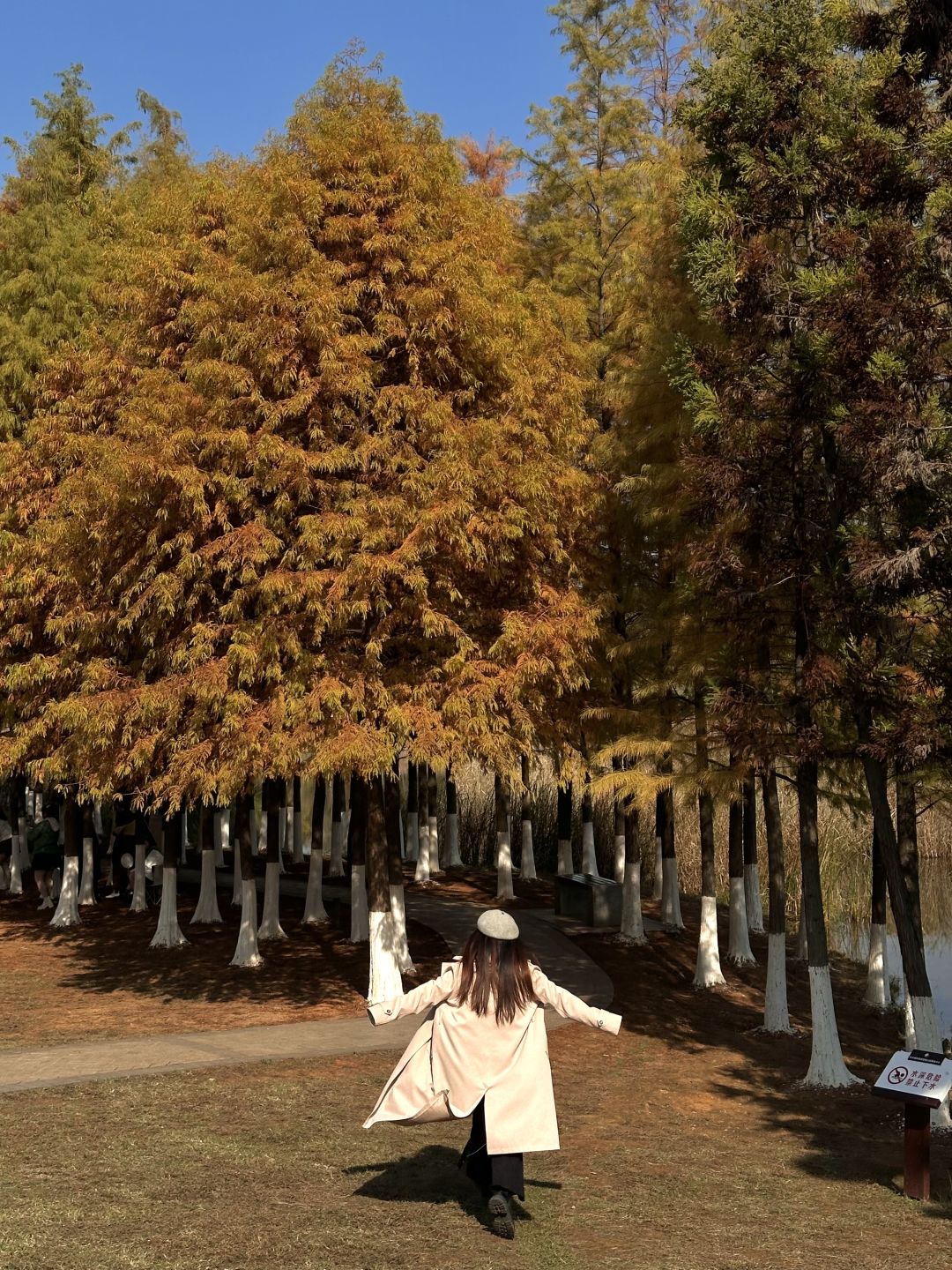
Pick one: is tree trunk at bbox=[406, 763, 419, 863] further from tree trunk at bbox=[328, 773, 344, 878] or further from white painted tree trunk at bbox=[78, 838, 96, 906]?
white painted tree trunk at bbox=[78, 838, 96, 906]

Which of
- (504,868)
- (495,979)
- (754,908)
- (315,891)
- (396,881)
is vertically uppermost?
(495,979)

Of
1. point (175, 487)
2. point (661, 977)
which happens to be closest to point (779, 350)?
point (175, 487)

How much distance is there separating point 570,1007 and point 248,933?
12.7 meters

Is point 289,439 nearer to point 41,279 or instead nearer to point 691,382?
point 691,382

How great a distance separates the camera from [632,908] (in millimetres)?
21406

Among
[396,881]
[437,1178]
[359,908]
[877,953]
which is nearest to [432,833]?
[359,908]

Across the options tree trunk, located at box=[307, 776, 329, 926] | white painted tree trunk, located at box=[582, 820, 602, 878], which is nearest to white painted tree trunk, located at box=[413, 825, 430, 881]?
white painted tree trunk, located at box=[582, 820, 602, 878]

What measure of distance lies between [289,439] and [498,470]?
2.58 metres

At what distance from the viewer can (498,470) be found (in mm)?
15633

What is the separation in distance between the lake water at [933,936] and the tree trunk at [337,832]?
10.7 m

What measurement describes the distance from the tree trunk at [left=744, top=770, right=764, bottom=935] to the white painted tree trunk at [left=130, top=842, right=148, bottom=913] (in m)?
11.4

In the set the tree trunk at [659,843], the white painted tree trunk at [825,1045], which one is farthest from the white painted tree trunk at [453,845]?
the white painted tree trunk at [825,1045]

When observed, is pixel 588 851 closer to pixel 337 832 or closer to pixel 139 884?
pixel 337 832

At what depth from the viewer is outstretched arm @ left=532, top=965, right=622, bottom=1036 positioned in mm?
7781
